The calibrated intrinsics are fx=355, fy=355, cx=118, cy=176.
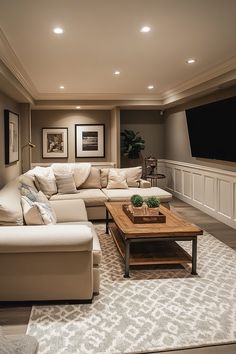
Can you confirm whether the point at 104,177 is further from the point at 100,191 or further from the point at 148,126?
the point at 148,126

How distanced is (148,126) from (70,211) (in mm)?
5387

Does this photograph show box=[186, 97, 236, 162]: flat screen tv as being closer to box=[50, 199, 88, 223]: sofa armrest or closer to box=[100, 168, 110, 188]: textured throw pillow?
box=[100, 168, 110, 188]: textured throw pillow

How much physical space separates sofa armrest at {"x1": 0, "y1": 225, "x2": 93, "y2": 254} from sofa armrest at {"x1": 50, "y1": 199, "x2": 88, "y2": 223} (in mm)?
1251

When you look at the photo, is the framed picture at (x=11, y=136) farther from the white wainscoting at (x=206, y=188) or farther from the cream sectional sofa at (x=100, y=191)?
the white wainscoting at (x=206, y=188)

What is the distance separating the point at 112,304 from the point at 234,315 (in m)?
0.99

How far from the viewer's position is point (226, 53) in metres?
4.46

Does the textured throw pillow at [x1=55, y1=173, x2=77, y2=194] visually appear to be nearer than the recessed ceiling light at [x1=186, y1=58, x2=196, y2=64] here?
No

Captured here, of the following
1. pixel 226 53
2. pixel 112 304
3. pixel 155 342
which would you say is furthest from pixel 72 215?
pixel 226 53

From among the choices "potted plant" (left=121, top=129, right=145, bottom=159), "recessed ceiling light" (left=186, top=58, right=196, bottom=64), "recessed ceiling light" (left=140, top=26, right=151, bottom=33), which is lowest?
"potted plant" (left=121, top=129, right=145, bottom=159)

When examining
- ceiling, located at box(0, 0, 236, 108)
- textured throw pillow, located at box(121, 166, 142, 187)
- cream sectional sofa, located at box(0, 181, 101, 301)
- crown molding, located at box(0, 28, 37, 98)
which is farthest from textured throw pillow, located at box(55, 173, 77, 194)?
cream sectional sofa, located at box(0, 181, 101, 301)

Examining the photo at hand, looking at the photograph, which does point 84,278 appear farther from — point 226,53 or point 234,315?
point 226,53

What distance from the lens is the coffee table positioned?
3580mm

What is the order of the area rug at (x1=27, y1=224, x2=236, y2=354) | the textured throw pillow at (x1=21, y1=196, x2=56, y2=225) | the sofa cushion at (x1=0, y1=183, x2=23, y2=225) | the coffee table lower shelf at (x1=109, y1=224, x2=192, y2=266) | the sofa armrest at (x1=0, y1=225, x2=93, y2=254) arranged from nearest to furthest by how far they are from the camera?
the area rug at (x1=27, y1=224, x2=236, y2=354)
the sofa armrest at (x1=0, y1=225, x2=93, y2=254)
the sofa cushion at (x1=0, y1=183, x2=23, y2=225)
the textured throw pillow at (x1=21, y1=196, x2=56, y2=225)
the coffee table lower shelf at (x1=109, y1=224, x2=192, y2=266)

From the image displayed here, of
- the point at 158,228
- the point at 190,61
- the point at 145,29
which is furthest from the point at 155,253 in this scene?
the point at 190,61
